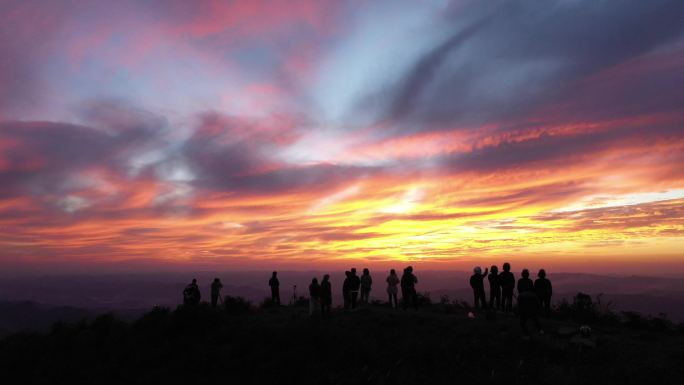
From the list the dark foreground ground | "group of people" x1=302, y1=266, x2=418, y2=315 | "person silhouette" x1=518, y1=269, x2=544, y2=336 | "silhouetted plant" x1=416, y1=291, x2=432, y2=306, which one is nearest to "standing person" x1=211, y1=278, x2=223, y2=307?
the dark foreground ground

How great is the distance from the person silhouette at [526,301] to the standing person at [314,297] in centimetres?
907

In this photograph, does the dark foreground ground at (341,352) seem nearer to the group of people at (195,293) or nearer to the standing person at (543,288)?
the standing person at (543,288)

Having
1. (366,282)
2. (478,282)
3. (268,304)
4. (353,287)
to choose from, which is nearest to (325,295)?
(353,287)

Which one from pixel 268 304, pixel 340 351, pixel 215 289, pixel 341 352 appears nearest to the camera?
pixel 341 352

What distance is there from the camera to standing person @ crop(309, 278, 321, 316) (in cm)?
2000

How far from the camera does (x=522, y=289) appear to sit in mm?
15984

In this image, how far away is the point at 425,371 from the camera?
1264 centimetres

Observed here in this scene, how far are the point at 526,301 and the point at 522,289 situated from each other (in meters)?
0.51

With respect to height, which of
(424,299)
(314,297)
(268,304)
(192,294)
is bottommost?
(424,299)

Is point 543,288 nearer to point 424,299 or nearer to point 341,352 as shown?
point 341,352

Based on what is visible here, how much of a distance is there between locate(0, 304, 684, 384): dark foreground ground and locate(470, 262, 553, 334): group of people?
89cm

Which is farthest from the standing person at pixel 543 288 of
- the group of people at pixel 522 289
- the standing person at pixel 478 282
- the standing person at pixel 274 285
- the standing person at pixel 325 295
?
the standing person at pixel 274 285

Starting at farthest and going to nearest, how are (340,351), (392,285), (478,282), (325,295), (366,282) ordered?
(366,282) → (392,285) → (325,295) → (478,282) → (340,351)

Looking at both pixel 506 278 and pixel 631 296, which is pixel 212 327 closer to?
pixel 506 278
